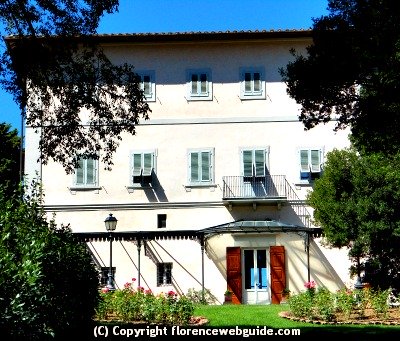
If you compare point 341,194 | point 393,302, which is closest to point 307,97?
point 393,302

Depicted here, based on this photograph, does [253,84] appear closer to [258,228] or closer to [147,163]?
[147,163]

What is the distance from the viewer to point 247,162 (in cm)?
2567

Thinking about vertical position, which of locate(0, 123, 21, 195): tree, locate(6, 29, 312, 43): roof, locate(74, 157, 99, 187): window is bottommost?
locate(74, 157, 99, 187): window

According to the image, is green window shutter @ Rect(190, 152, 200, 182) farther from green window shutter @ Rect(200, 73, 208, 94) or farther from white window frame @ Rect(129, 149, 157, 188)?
green window shutter @ Rect(200, 73, 208, 94)

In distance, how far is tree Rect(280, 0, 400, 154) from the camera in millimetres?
11305

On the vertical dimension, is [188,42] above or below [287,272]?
above

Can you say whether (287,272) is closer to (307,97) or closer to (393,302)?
(393,302)

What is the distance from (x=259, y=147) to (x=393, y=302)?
1023 cm

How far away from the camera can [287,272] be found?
82.9 ft

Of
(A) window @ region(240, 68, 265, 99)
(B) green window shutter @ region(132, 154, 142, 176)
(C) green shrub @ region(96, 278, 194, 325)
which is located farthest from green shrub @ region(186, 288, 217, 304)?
(C) green shrub @ region(96, 278, 194, 325)

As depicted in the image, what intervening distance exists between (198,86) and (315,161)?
569 cm

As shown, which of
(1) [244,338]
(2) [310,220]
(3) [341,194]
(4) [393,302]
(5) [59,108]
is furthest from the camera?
(2) [310,220]

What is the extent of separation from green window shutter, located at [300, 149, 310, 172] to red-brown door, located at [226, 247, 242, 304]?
4113 mm

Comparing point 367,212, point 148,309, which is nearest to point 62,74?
point 148,309
